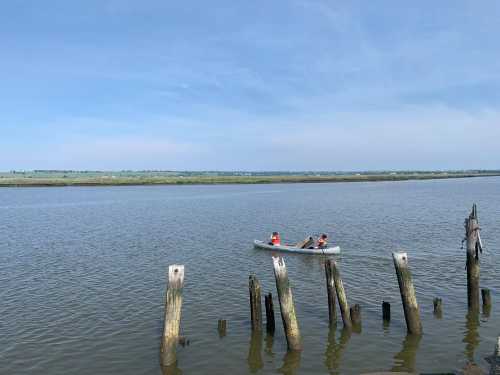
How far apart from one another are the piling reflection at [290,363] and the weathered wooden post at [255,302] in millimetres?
1821

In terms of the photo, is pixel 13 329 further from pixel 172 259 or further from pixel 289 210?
pixel 289 210

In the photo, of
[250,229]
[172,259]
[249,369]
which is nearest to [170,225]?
[250,229]

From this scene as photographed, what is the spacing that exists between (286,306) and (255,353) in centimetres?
192

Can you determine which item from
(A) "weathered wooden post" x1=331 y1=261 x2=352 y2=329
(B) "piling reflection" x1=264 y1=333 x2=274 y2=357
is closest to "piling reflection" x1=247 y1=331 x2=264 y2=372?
(B) "piling reflection" x1=264 y1=333 x2=274 y2=357

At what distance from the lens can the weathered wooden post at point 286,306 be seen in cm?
1409

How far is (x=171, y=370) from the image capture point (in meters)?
13.2

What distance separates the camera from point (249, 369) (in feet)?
43.7

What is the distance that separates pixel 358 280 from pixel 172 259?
42.1 feet

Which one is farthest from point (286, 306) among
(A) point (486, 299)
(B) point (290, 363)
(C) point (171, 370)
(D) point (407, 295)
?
(A) point (486, 299)

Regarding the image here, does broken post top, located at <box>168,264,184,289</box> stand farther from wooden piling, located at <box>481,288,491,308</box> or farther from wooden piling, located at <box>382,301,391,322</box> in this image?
wooden piling, located at <box>481,288,491,308</box>

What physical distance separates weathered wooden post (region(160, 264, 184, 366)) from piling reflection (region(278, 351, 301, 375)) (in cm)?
344

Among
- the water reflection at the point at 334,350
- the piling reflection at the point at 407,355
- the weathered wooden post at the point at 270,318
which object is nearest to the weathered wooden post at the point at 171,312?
the weathered wooden post at the point at 270,318

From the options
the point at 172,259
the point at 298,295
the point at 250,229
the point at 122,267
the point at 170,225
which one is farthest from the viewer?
the point at 170,225

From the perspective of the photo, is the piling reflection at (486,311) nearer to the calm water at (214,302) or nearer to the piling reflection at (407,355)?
the calm water at (214,302)
